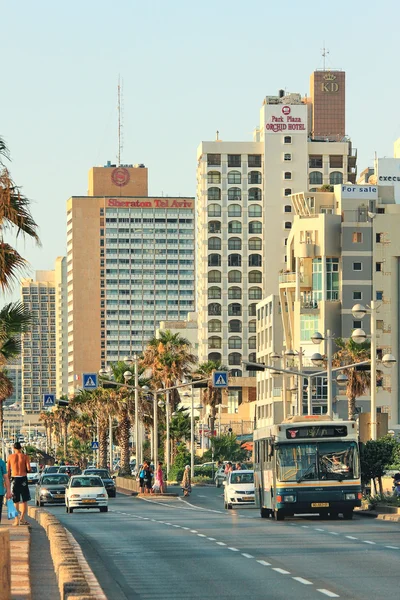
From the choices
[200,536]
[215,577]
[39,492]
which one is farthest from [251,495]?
[215,577]

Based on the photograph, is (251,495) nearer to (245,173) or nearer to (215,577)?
(215,577)

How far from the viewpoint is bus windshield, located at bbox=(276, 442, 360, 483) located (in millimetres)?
37156

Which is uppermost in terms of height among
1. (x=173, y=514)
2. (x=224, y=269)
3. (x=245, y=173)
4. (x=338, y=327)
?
(x=245, y=173)

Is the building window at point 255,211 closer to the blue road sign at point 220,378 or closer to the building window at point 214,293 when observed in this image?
the building window at point 214,293

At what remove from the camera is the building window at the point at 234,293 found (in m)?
191

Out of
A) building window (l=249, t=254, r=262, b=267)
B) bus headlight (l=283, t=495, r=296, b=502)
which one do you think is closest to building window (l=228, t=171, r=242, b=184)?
building window (l=249, t=254, r=262, b=267)

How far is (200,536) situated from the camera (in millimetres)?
30750

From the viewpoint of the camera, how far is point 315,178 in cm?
18750

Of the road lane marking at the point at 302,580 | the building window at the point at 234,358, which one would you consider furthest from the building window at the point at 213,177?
the road lane marking at the point at 302,580

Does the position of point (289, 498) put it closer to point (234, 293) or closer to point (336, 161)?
point (234, 293)

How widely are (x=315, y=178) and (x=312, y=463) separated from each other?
499ft

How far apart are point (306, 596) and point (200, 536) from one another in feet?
46.1

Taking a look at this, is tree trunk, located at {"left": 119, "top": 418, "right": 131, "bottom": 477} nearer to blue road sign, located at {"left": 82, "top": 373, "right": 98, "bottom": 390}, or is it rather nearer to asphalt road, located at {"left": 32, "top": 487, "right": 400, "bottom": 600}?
blue road sign, located at {"left": 82, "top": 373, "right": 98, "bottom": 390}

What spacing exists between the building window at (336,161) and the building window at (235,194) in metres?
12.9
